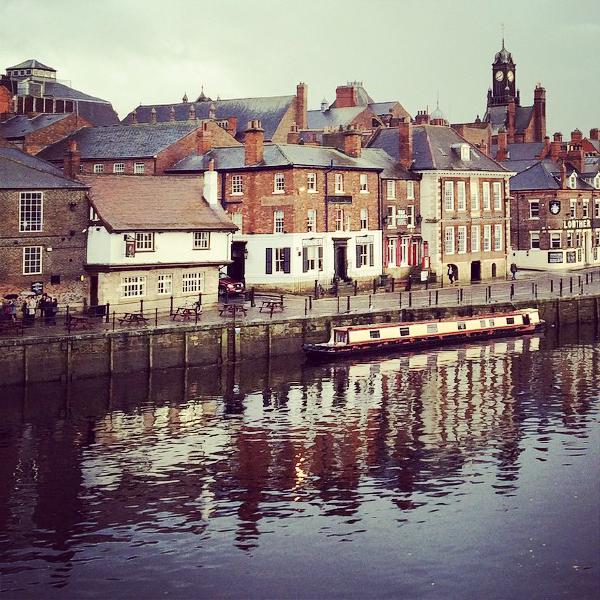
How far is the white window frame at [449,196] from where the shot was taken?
306ft

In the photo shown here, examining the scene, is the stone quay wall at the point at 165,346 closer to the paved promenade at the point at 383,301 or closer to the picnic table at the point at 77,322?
the paved promenade at the point at 383,301

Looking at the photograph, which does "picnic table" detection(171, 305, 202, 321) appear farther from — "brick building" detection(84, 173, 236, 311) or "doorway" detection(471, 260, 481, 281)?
"doorway" detection(471, 260, 481, 281)

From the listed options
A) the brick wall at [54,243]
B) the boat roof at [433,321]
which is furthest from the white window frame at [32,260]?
the boat roof at [433,321]

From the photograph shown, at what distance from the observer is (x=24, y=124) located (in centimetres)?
9662

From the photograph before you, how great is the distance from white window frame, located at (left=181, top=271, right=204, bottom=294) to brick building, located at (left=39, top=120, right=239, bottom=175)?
1737 centimetres

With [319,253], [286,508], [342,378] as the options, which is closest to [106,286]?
[342,378]

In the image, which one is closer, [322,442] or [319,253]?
[322,442]

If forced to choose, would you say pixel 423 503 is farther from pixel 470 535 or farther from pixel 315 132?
pixel 315 132

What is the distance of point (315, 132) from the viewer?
116500 millimetres

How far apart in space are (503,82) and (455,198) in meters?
87.8

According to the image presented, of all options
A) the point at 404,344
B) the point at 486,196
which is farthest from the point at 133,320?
the point at 486,196

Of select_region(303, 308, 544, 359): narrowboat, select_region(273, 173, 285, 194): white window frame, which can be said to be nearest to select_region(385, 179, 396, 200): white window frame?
select_region(273, 173, 285, 194): white window frame

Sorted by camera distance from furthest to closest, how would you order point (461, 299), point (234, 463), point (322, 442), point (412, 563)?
point (461, 299) < point (322, 442) < point (234, 463) < point (412, 563)

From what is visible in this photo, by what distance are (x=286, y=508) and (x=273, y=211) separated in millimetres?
47459
